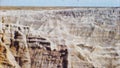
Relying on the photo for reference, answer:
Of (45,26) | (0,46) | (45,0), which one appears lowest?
(0,46)

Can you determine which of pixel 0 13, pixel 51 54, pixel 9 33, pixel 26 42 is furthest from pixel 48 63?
pixel 0 13

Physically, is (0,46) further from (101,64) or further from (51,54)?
(101,64)

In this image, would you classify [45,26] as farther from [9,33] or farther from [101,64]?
[101,64]

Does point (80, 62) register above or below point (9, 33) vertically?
below

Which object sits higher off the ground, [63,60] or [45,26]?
[45,26]

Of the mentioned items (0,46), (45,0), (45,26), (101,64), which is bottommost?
(101,64)

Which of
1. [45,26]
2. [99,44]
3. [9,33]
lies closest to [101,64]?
[99,44]
